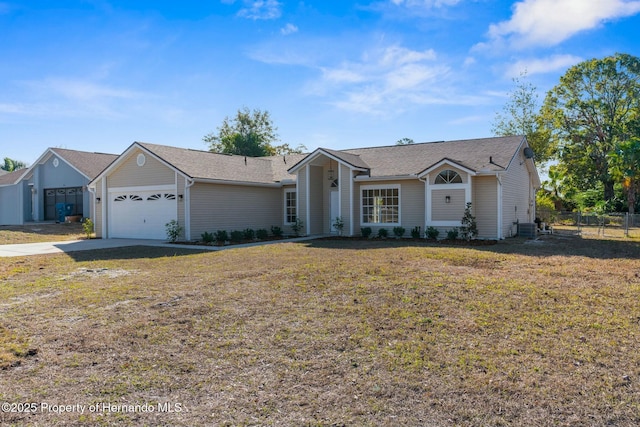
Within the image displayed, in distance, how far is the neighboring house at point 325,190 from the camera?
57.9 feet

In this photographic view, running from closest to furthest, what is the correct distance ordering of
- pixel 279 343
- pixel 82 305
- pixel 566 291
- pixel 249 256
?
pixel 279 343
pixel 82 305
pixel 566 291
pixel 249 256

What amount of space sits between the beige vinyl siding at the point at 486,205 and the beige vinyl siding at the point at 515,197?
62 cm

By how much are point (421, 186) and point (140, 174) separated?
38.6ft

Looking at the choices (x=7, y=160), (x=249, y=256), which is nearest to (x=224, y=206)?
(x=249, y=256)

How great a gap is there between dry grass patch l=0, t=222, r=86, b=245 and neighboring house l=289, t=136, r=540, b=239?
428 inches

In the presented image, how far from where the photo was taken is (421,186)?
61.2ft

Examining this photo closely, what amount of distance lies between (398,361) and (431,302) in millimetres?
2504

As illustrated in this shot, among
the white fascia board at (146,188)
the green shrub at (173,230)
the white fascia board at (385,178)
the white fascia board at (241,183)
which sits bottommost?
the green shrub at (173,230)

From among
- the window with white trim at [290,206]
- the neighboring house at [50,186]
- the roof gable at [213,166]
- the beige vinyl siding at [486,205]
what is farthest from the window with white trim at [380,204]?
the neighboring house at [50,186]

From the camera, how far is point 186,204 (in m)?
18.0

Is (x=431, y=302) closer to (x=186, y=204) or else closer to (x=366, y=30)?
(x=366, y=30)

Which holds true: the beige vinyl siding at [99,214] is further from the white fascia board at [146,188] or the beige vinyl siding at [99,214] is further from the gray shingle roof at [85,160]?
the gray shingle roof at [85,160]

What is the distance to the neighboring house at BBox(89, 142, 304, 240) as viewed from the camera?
1828 centimetres

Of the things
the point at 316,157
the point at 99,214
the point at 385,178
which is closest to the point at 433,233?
the point at 385,178
